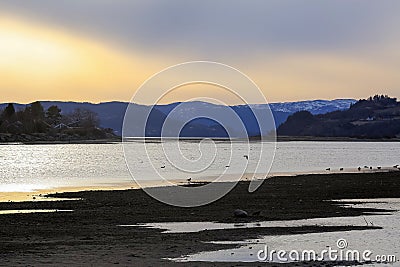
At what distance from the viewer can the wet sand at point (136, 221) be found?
77.6 feet

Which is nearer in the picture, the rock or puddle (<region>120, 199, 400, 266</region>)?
puddle (<region>120, 199, 400, 266</region>)

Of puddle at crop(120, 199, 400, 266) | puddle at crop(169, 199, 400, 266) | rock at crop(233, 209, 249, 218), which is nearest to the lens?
puddle at crop(169, 199, 400, 266)

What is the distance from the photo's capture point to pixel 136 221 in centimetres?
3391

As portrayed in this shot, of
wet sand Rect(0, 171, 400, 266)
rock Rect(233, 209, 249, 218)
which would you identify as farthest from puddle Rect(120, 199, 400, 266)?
rock Rect(233, 209, 249, 218)

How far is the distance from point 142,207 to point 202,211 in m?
4.18

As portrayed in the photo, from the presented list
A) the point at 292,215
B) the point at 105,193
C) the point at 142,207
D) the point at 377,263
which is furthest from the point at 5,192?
the point at 377,263

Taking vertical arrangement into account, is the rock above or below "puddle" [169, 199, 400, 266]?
above

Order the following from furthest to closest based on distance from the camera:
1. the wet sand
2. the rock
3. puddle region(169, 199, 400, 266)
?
1. the rock
2. the wet sand
3. puddle region(169, 199, 400, 266)

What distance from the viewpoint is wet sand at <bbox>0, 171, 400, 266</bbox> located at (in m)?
23.6

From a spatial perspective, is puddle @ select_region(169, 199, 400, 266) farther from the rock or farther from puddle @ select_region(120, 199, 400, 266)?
the rock

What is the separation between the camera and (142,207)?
40.8 metres

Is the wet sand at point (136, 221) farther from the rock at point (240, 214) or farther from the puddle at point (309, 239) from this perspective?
the puddle at point (309, 239)

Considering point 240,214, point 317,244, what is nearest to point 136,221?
point 240,214

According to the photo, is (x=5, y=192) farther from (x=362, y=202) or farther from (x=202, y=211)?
(x=362, y=202)
